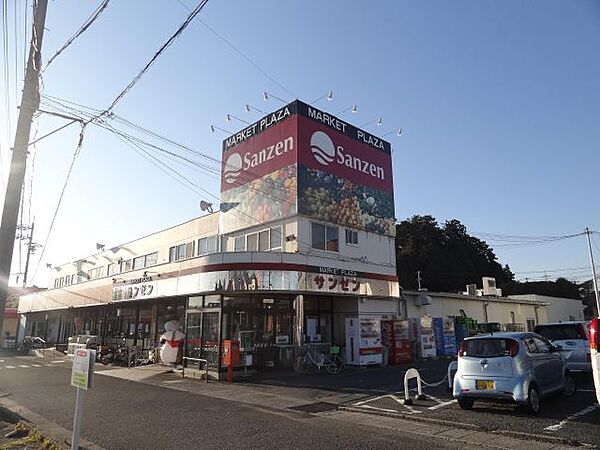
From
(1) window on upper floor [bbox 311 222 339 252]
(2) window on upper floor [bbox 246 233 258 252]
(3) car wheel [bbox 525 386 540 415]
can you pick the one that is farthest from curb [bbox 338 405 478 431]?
(2) window on upper floor [bbox 246 233 258 252]

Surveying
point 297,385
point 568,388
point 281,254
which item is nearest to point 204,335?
point 281,254

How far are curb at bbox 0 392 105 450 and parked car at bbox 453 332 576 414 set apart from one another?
23.0ft

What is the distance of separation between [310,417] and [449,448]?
3533mm

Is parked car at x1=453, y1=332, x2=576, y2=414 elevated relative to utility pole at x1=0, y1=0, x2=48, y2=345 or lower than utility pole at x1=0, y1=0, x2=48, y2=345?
lower

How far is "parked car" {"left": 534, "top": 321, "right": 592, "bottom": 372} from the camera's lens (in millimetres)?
11969

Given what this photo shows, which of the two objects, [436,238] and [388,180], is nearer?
[388,180]

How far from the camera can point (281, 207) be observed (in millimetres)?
19281

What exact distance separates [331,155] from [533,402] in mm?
14363

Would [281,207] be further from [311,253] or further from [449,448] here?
[449,448]

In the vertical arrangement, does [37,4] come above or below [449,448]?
above

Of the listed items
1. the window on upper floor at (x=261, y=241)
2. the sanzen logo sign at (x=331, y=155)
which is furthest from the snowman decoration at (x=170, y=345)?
the sanzen logo sign at (x=331, y=155)

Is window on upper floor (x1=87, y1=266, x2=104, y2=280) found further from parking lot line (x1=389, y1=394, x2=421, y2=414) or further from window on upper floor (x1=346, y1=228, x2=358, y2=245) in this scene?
parking lot line (x1=389, y1=394, x2=421, y2=414)

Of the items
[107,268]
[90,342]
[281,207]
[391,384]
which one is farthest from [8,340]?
[391,384]

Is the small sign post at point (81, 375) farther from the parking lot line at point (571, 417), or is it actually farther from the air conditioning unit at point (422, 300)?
the air conditioning unit at point (422, 300)
